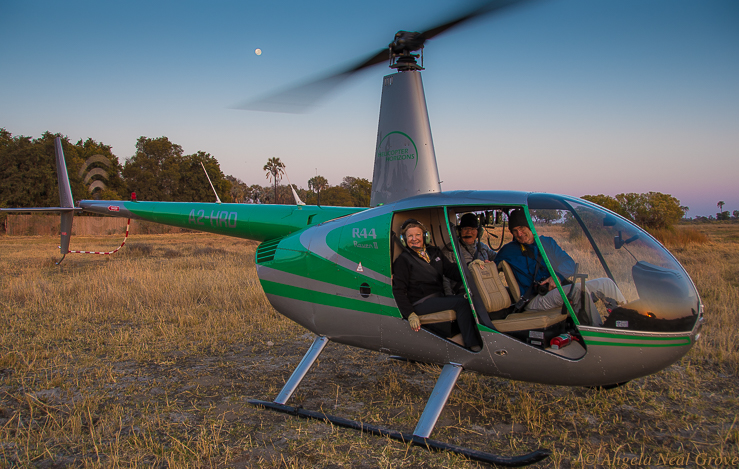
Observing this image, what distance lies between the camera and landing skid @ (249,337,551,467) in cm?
373

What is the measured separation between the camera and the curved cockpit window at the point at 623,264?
142 inches

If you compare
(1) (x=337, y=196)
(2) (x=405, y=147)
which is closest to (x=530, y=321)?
(2) (x=405, y=147)

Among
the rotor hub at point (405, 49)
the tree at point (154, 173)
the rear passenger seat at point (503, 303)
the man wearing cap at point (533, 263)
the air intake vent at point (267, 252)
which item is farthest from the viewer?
the tree at point (154, 173)

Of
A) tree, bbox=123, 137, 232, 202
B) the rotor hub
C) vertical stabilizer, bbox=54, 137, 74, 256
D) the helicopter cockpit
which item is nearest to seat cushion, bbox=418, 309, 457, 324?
the helicopter cockpit

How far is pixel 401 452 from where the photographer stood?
402 centimetres

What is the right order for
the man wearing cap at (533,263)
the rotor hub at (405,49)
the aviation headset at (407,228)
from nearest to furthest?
the man wearing cap at (533,263), the aviation headset at (407,228), the rotor hub at (405,49)

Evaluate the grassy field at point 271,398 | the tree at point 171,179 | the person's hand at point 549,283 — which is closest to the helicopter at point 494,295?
A: the person's hand at point 549,283

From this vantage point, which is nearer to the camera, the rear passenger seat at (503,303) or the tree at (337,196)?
the rear passenger seat at (503,303)

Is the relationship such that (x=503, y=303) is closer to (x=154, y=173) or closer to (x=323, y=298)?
(x=323, y=298)

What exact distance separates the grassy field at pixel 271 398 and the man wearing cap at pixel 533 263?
51.6 inches

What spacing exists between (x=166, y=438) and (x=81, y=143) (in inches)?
2411

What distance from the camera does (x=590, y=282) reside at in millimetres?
3746

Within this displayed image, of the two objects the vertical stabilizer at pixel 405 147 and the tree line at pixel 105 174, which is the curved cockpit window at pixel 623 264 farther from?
the tree line at pixel 105 174

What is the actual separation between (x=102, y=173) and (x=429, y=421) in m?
52.9
